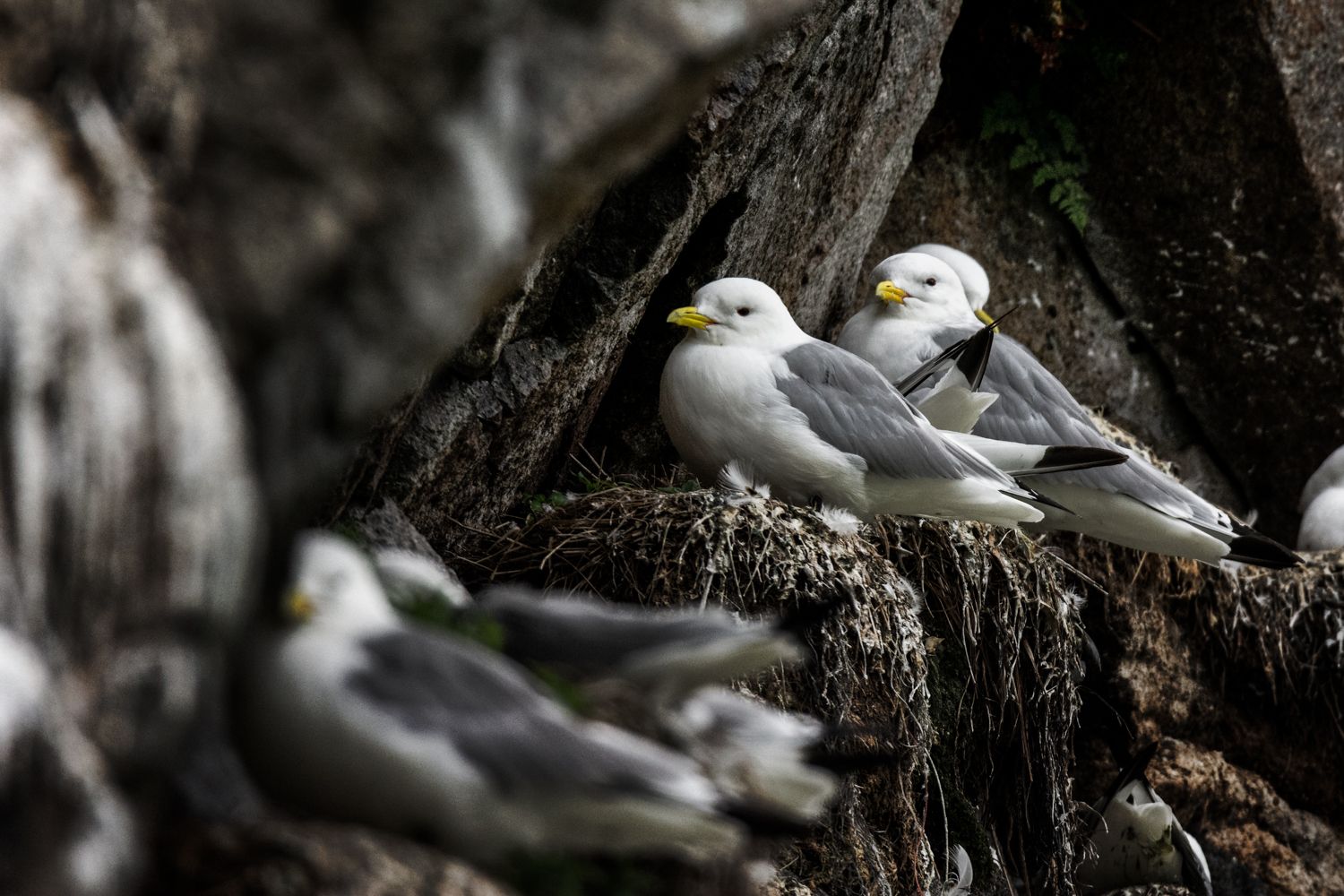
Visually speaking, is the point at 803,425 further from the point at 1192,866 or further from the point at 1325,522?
the point at 1325,522

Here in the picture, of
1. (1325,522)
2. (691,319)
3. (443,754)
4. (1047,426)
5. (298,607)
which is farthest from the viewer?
(1325,522)

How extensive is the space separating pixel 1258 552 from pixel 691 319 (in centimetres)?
227

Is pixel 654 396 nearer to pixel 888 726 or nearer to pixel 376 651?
pixel 888 726

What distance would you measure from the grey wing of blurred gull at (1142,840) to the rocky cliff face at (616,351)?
16 centimetres

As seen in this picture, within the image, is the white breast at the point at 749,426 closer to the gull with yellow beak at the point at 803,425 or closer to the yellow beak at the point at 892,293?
the gull with yellow beak at the point at 803,425

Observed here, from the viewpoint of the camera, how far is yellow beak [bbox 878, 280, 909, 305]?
20.1 feet

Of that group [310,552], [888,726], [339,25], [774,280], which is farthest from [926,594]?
[339,25]

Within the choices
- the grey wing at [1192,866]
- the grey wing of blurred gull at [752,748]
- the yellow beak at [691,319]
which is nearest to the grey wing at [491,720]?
the grey wing of blurred gull at [752,748]

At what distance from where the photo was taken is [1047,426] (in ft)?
19.2

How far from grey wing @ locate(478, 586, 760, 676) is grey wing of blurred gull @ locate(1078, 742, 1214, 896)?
401 cm

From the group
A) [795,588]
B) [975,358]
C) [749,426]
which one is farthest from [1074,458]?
[795,588]

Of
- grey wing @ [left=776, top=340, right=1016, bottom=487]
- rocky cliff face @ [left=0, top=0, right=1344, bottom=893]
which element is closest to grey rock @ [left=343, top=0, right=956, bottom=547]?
rocky cliff face @ [left=0, top=0, right=1344, bottom=893]

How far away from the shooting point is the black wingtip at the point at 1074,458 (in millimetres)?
5250

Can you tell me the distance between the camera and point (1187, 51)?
720 cm
